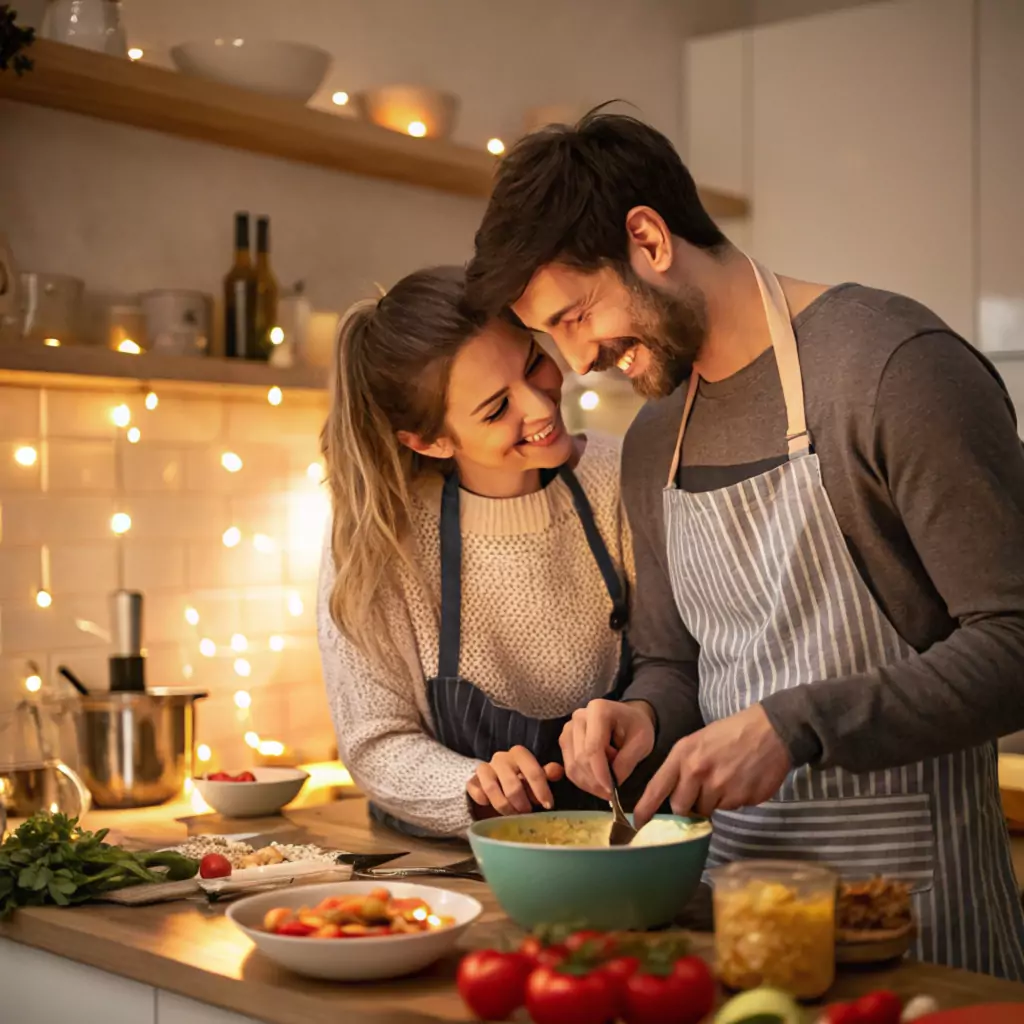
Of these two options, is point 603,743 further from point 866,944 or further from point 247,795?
point 247,795

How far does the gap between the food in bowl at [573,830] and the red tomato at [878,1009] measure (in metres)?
0.41

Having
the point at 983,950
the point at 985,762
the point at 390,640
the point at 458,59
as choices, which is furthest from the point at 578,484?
the point at 458,59

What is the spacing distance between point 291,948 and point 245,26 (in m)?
1.95

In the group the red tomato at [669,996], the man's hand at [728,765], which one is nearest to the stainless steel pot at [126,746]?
the man's hand at [728,765]

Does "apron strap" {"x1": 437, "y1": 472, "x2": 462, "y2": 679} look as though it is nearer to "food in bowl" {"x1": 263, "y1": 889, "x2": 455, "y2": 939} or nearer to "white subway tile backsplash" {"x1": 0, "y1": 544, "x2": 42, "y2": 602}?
"food in bowl" {"x1": 263, "y1": 889, "x2": 455, "y2": 939}

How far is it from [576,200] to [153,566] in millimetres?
1247

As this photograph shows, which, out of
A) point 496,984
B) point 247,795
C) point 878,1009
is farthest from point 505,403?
point 878,1009

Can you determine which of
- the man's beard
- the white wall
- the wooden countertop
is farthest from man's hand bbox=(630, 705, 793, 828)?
the white wall

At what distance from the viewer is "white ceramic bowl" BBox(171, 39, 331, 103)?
2.46m

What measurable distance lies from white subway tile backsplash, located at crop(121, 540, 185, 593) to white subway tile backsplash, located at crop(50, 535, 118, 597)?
3 centimetres

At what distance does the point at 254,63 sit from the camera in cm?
249

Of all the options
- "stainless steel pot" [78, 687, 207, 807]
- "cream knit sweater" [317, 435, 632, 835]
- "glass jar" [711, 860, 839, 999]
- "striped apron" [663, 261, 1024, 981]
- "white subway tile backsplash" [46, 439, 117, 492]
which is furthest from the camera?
"white subway tile backsplash" [46, 439, 117, 492]

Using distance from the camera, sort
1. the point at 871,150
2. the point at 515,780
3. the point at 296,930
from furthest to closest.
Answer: the point at 871,150
the point at 515,780
the point at 296,930

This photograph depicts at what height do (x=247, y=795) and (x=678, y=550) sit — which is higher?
(x=678, y=550)
